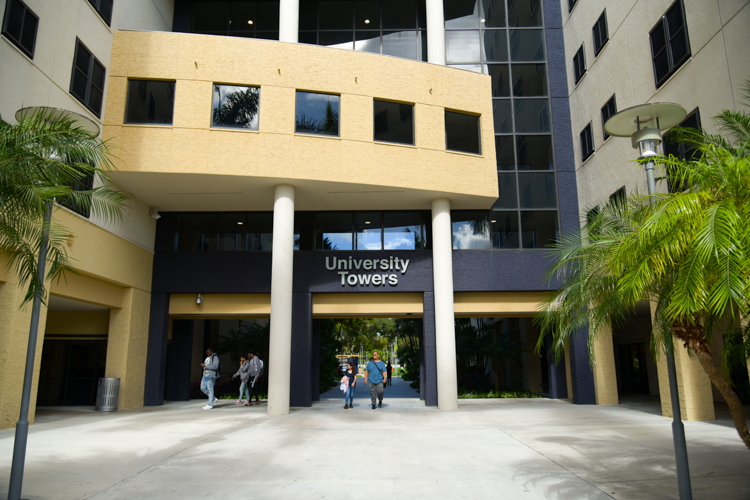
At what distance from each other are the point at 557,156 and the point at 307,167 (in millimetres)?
10089

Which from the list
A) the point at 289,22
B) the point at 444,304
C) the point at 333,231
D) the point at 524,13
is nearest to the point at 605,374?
the point at 444,304

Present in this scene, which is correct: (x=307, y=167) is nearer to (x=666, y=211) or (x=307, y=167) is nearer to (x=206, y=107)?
(x=206, y=107)

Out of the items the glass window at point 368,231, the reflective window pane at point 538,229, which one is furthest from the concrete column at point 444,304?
the reflective window pane at point 538,229

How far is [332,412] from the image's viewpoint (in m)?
16.2

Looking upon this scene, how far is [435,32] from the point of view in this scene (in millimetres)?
19281

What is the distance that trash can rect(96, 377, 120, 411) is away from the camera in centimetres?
1641

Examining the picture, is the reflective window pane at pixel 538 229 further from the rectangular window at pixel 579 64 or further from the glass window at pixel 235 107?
the glass window at pixel 235 107

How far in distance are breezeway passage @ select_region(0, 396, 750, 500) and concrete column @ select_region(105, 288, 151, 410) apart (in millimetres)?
2123

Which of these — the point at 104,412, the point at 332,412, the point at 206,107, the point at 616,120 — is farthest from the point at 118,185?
the point at 616,120

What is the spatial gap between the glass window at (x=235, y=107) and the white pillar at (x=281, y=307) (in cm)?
235

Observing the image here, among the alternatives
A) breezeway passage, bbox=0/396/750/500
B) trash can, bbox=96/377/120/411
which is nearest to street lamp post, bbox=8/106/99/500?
breezeway passage, bbox=0/396/750/500

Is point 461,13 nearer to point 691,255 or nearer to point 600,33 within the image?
point 600,33

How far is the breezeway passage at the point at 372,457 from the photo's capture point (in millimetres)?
7027

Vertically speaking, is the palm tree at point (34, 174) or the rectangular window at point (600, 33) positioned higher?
the rectangular window at point (600, 33)
